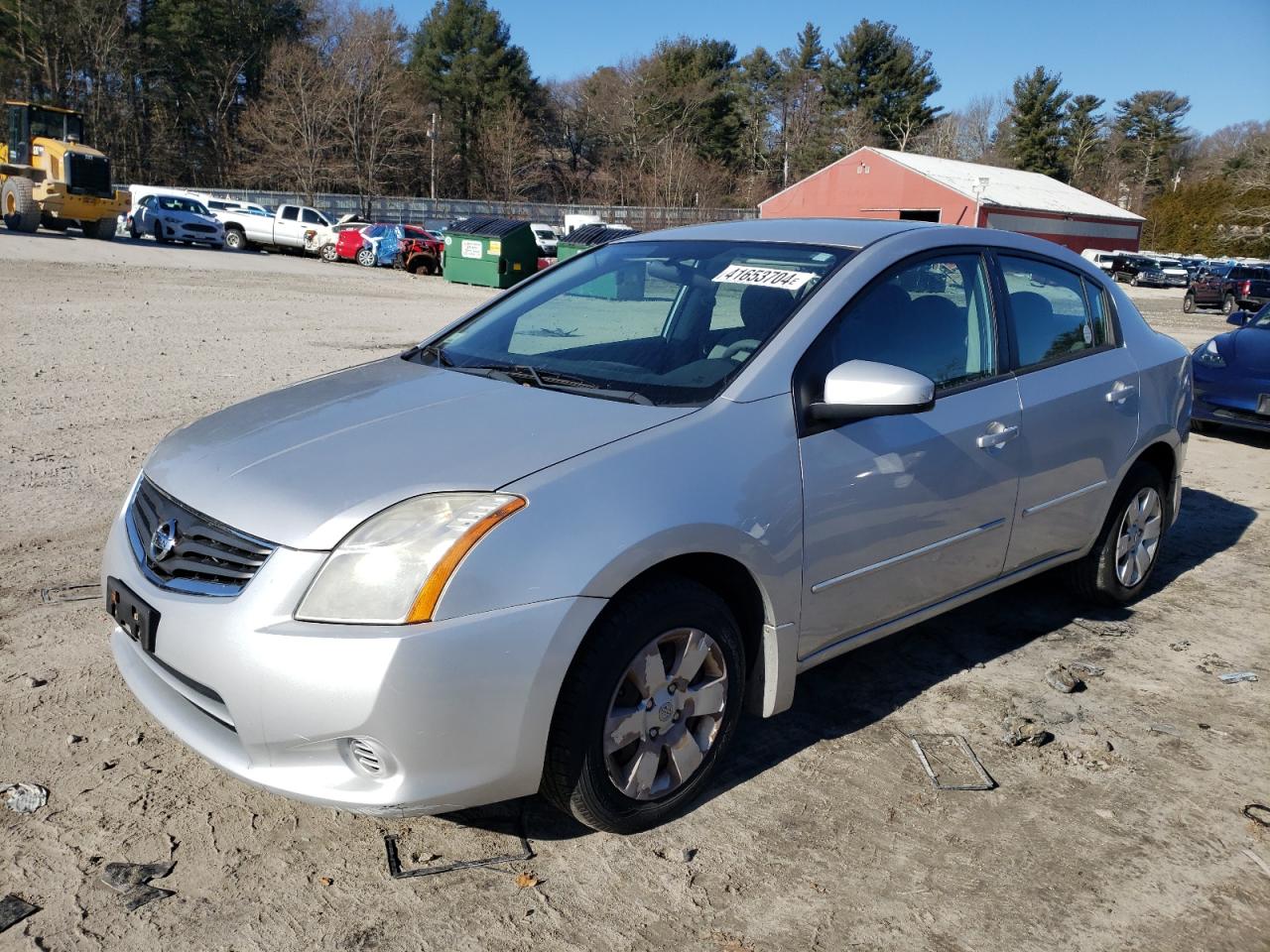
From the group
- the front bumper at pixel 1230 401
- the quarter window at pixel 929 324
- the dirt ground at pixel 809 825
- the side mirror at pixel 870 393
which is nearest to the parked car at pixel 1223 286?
the front bumper at pixel 1230 401

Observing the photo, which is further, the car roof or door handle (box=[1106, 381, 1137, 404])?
door handle (box=[1106, 381, 1137, 404])

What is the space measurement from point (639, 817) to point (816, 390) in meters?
1.38

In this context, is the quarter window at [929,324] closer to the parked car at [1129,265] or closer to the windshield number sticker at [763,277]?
the windshield number sticker at [763,277]

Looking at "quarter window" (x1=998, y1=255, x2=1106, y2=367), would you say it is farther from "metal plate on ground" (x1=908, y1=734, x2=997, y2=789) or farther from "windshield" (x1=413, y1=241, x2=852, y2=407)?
"metal plate on ground" (x1=908, y1=734, x2=997, y2=789)

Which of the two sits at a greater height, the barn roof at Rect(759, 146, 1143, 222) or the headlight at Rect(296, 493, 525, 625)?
the barn roof at Rect(759, 146, 1143, 222)

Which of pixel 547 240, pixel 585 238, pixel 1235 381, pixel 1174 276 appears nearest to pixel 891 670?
pixel 1235 381

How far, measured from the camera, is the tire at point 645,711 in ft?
8.97

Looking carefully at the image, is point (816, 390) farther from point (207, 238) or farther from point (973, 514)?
point (207, 238)

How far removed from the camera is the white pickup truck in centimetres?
3559

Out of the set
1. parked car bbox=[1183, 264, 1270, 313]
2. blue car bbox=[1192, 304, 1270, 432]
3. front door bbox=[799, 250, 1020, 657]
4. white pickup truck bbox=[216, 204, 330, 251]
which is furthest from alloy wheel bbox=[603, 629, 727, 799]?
white pickup truck bbox=[216, 204, 330, 251]

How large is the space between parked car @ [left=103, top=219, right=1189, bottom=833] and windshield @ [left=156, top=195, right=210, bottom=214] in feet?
112

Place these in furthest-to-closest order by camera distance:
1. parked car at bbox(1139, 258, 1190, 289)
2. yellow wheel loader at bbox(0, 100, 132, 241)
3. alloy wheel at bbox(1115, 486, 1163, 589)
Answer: parked car at bbox(1139, 258, 1190, 289), yellow wheel loader at bbox(0, 100, 132, 241), alloy wheel at bbox(1115, 486, 1163, 589)

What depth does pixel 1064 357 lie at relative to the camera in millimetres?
4379

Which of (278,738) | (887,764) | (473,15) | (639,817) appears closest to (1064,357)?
(887,764)
